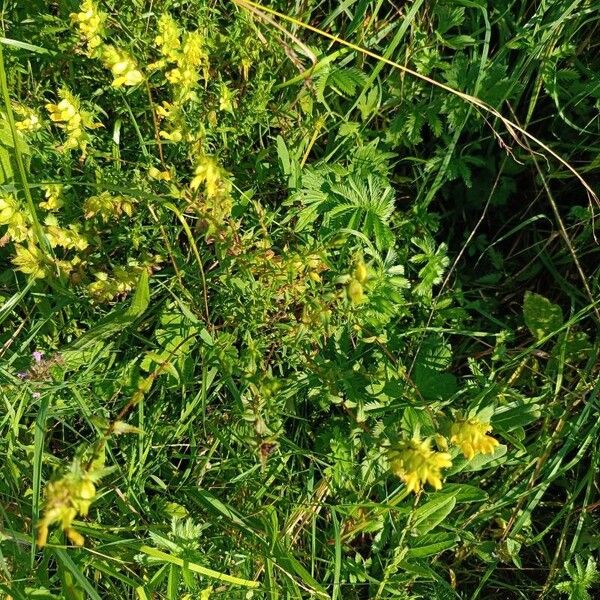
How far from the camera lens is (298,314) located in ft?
6.77

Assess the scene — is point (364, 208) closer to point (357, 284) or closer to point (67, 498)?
point (357, 284)

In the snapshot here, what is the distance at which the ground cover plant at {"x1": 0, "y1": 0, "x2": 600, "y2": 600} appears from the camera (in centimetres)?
193

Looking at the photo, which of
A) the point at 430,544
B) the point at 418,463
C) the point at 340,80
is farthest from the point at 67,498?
the point at 340,80

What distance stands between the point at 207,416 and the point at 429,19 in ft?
4.49

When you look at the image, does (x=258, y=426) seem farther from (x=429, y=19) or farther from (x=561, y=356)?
(x=429, y=19)

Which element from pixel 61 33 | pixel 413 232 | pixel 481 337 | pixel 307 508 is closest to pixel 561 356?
pixel 481 337

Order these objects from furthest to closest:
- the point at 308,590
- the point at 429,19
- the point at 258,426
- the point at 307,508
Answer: the point at 429,19
the point at 307,508
the point at 308,590
the point at 258,426

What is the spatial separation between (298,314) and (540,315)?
0.76 metres

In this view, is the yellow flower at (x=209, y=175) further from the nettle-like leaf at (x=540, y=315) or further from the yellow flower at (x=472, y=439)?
the nettle-like leaf at (x=540, y=315)

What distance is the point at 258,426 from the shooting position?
1707 mm

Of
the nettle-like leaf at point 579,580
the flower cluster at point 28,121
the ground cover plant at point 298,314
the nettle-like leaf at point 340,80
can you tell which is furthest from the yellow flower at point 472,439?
the flower cluster at point 28,121

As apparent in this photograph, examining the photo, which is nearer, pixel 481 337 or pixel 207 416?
pixel 207 416

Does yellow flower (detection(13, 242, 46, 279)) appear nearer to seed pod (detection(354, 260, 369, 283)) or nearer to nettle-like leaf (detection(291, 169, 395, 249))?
nettle-like leaf (detection(291, 169, 395, 249))

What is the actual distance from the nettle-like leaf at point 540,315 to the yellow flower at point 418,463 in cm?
87
